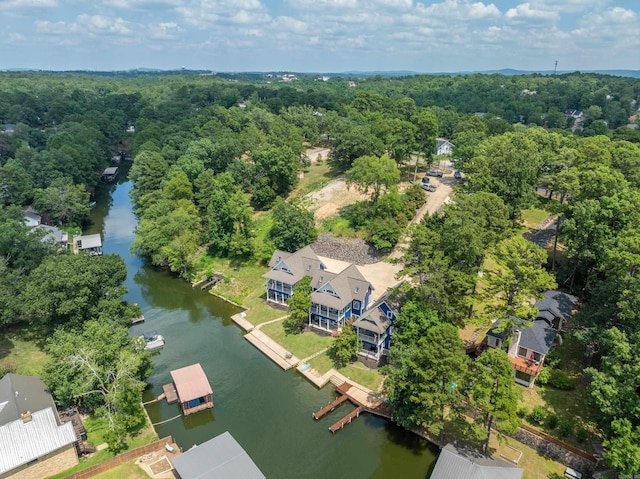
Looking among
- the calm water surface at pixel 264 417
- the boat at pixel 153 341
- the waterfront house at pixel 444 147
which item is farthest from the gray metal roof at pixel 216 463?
the waterfront house at pixel 444 147

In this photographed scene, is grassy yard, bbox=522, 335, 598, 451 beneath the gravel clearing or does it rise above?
beneath

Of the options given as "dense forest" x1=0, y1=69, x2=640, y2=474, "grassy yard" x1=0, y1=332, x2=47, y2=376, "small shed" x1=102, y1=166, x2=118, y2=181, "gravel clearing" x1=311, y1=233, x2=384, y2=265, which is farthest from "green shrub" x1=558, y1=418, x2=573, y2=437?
"small shed" x1=102, y1=166, x2=118, y2=181

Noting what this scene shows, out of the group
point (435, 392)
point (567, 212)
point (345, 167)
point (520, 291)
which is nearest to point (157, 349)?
point (435, 392)

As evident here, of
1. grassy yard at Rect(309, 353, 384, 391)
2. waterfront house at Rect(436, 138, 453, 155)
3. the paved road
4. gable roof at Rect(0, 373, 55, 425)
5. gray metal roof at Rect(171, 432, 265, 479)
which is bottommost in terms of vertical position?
grassy yard at Rect(309, 353, 384, 391)

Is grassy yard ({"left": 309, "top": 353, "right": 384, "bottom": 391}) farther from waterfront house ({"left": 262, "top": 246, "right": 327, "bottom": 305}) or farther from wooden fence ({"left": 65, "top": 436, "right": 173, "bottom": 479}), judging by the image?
wooden fence ({"left": 65, "top": 436, "right": 173, "bottom": 479})

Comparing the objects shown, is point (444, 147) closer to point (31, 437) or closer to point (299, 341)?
point (299, 341)

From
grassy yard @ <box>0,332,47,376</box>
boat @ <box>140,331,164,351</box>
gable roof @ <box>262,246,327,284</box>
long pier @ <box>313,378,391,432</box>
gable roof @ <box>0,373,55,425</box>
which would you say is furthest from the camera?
gable roof @ <box>262,246,327,284</box>

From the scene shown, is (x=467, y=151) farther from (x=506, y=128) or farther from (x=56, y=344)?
(x=56, y=344)
